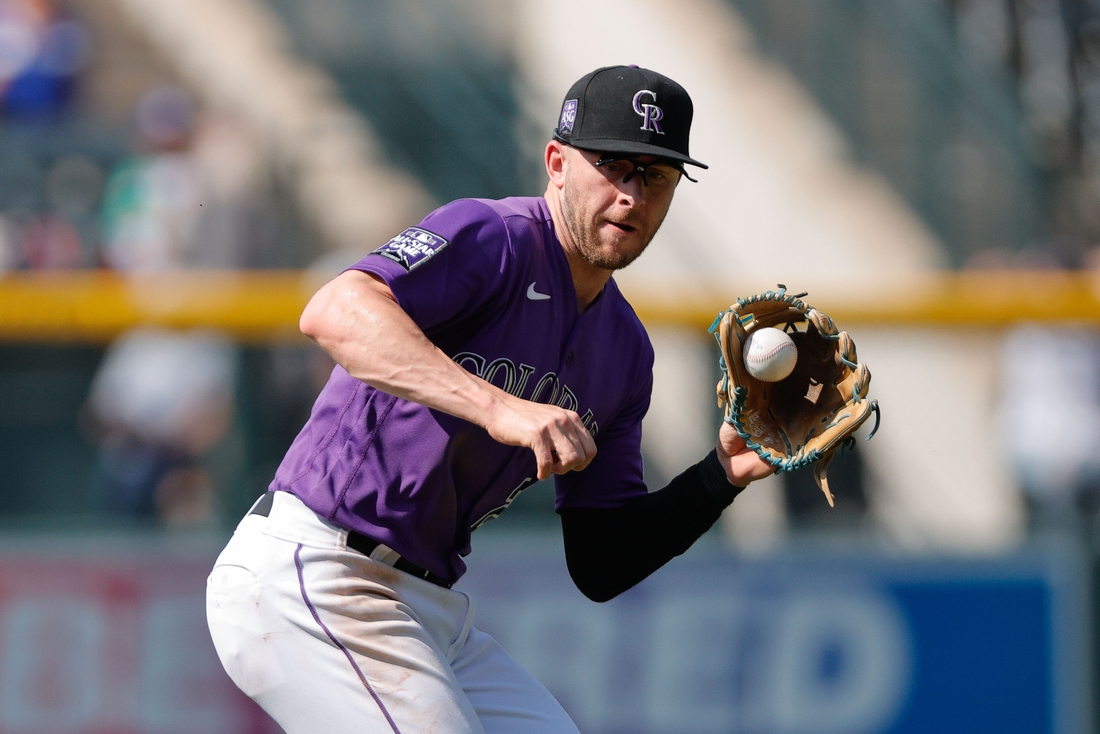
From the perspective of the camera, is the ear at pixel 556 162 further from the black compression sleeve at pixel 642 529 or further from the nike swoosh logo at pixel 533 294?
the black compression sleeve at pixel 642 529

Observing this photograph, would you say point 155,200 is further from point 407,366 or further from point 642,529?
point 407,366

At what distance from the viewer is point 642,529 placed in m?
3.64

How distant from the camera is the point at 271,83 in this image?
9.72m

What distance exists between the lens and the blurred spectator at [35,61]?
8984mm

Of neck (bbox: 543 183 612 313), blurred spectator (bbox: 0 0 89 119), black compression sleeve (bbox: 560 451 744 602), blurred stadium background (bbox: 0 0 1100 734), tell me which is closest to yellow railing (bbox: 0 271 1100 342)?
blurred stadium background (bbox: 0 0 1100 734)

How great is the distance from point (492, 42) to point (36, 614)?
4.47 metres

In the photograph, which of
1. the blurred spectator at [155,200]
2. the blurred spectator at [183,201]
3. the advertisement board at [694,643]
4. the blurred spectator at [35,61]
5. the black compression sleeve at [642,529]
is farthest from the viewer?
the blurred spectator at [35,61]

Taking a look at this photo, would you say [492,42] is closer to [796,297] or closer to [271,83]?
[271,83]

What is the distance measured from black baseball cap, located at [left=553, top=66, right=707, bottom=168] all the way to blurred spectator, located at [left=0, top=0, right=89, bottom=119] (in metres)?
6.52

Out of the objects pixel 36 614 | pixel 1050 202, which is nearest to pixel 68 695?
pixel 36 614

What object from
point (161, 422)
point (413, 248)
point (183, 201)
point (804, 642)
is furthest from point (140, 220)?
point (413, 248)

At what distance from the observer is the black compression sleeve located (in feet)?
11.7

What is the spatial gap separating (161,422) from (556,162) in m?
3.93

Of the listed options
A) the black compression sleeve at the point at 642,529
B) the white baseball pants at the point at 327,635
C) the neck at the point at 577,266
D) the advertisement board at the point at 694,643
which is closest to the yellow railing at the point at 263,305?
the advertisement board at the point at 694,643
